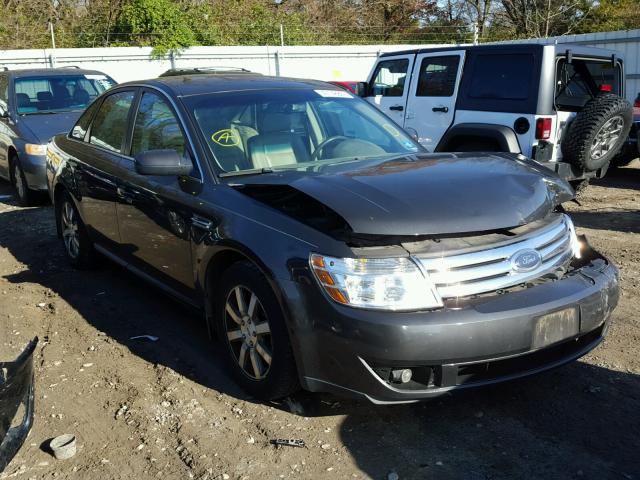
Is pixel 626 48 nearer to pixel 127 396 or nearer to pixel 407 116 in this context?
pixel 407 116

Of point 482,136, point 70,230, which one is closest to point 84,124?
point 70,230

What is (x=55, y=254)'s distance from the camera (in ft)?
21.7

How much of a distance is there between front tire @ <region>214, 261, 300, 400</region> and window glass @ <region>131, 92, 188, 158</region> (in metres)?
1.02

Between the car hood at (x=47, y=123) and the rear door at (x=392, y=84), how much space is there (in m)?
4.20

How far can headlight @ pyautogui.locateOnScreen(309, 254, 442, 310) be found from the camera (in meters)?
2.91

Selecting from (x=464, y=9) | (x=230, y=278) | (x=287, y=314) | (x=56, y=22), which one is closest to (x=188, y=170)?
(x=230, y=278)

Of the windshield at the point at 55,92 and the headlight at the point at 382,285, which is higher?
the windshield at the point at 55,92

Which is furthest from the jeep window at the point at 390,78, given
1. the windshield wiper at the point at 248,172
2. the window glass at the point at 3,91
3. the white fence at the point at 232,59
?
the white fence at the point at 232,59

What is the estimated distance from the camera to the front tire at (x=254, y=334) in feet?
10.6

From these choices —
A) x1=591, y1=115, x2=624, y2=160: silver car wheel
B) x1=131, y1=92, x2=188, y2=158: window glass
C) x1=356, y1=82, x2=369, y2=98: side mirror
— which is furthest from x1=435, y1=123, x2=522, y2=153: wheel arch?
x1=131, y1=92, x2=188, y2=158: window glass

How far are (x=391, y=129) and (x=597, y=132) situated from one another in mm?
3400

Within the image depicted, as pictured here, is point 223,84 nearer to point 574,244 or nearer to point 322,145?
point 322,145

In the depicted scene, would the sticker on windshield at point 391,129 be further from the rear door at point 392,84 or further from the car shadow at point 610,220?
the rear door at point 392,84

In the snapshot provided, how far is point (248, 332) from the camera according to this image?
348 cm
